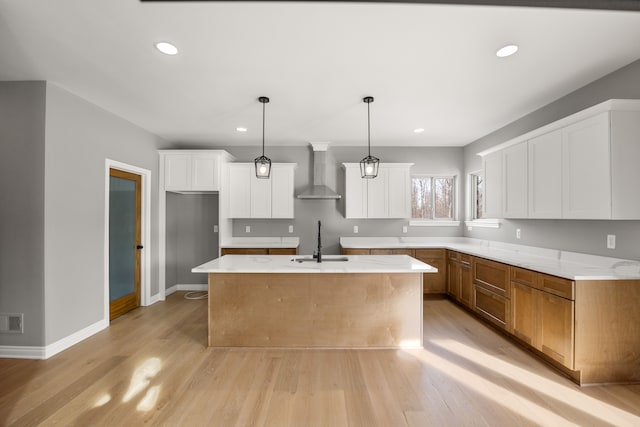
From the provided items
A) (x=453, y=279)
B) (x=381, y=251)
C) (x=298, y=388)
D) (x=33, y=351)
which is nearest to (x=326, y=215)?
(x=381, y=251)

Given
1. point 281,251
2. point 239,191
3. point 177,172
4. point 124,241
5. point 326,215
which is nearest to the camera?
point 124,241

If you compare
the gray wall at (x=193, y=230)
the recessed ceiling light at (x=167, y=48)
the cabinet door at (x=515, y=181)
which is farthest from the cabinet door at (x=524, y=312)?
the gray wall at (x=193, y=230)

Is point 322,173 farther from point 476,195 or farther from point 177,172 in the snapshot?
point 476,195

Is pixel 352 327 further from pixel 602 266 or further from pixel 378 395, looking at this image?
pixel 602 266

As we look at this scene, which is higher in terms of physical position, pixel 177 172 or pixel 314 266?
pixel 177 172

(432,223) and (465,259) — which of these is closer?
(465,259)

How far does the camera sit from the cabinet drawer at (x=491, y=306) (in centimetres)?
334

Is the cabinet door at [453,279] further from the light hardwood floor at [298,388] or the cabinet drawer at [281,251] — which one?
the cabinet drawer at [281,251]

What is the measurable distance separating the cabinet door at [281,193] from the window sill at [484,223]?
3.09 metres

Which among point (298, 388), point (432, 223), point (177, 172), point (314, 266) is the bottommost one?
point (298, 388)

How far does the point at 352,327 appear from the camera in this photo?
3.05 m

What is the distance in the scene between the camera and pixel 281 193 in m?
5.12

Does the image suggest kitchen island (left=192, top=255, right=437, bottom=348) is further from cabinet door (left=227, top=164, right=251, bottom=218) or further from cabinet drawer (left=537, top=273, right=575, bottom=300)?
A: cabinet door (left=227, top=164, right=251, bottom=218)

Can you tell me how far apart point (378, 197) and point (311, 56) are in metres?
3.08
